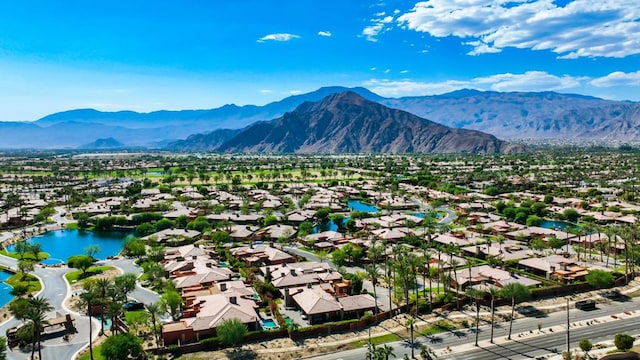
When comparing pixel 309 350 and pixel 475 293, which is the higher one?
pixel 475 293

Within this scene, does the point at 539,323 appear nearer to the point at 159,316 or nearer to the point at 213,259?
the point at 159,316

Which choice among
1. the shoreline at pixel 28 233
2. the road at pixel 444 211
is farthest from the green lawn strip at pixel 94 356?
the road at pixel 444 211

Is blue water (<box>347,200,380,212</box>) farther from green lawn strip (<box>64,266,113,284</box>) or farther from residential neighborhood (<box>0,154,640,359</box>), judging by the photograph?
green lawn strip (<box>64,266,113,284</box>)

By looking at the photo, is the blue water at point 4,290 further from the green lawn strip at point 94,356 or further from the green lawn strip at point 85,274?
the green lawn strip at point 94,356

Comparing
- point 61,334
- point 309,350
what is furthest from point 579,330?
point 61,334

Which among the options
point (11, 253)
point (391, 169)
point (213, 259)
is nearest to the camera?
point (213, 259)

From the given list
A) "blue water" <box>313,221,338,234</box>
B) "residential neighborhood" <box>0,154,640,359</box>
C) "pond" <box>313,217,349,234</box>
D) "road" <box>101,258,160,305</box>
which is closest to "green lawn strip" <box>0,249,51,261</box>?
"residential neighborhood" <box>0,154,640,359</box>

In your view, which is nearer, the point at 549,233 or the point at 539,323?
the point at 539,323

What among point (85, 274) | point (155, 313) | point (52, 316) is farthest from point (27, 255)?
point (155, 313)

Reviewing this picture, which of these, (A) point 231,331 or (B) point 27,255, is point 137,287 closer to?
(A) point 231,331
